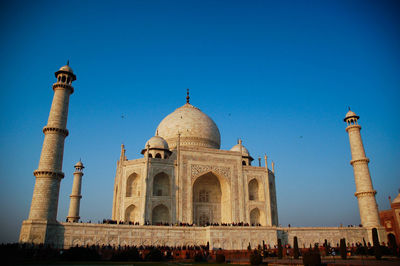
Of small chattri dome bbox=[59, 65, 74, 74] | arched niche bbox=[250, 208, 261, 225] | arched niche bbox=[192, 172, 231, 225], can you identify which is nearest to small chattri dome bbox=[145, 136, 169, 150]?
arched niche bbox=[192, 172, 231, 225]

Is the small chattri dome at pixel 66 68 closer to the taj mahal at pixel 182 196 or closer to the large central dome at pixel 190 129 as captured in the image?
the taj mahal at pixel 182 196

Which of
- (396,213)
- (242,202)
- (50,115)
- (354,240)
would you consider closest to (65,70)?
(50,115)

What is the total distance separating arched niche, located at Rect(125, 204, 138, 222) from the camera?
2330cm

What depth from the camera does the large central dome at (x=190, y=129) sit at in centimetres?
2902

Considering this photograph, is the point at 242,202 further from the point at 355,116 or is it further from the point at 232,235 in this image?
the point at 355,116

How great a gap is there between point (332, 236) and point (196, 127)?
46.8ft

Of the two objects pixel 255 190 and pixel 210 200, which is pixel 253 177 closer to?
pixel 255 190

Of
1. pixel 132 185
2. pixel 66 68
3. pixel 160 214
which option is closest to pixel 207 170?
pixel 160 214

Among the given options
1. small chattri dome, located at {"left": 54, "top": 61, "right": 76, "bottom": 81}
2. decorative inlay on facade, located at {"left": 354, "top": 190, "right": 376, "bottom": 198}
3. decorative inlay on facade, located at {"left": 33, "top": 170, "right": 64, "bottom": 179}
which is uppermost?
small chattri dome, located at {"left": 54, "top": 61, "right": 76, "bottom": 81}

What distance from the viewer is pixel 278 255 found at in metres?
16.1

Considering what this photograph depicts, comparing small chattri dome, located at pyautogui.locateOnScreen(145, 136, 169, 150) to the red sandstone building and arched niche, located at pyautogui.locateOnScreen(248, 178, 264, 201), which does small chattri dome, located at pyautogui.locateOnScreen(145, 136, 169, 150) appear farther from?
the red sandstone building

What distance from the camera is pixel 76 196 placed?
94.1ft

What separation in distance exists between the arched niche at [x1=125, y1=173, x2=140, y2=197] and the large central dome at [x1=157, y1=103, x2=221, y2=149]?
17.8 ft

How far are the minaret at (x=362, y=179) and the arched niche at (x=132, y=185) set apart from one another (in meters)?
16.9
